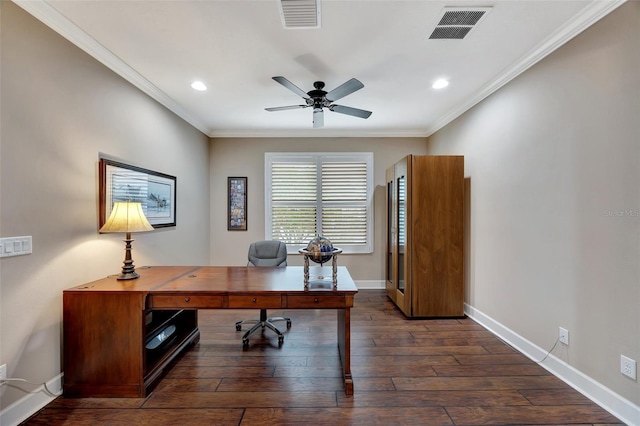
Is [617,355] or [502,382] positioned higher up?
[617,355]

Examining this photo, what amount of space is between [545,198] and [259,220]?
3.78 m

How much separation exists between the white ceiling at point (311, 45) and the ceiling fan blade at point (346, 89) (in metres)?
0.26

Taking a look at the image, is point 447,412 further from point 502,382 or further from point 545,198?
point 545,198

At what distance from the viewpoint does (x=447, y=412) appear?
1887 millimetres

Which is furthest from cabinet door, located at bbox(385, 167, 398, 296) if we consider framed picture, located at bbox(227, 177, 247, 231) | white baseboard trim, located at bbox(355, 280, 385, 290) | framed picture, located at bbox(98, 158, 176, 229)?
framed picture, located at bbox(98, 158, 176, 229)

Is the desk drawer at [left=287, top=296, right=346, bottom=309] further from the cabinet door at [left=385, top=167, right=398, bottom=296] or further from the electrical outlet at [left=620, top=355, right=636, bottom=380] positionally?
the cabinet door at [left=385, top=167, right=398, bottom=296]

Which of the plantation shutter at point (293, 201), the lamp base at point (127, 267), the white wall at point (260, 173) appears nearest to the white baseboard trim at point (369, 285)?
the white wall at point (260, 173)

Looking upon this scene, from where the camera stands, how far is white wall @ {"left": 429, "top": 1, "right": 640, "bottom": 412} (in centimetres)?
179

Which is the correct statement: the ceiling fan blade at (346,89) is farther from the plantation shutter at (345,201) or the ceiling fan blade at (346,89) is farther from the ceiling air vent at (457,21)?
the plantation shutter at (345,201)

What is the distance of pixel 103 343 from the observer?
2016 mm

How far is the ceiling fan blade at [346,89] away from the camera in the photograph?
2.40 meters

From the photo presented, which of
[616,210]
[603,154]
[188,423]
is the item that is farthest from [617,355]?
[188,423]

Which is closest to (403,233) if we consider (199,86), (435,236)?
(435,236)

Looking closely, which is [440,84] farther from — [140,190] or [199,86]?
[140,190]
